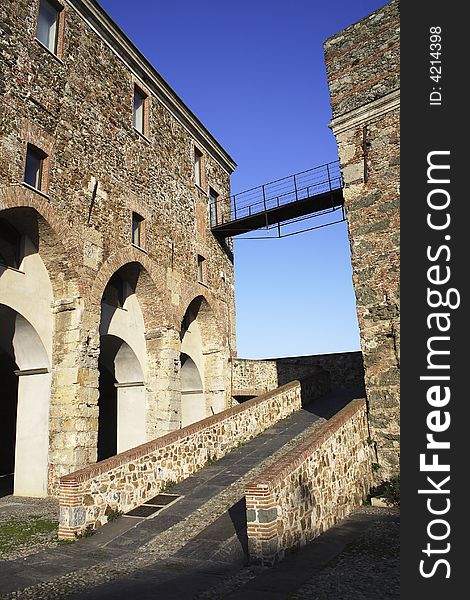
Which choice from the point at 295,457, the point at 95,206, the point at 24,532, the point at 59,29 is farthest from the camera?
the point at 95,206

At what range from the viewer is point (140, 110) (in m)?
14.8

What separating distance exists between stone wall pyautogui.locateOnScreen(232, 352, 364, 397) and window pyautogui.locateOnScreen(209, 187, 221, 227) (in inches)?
217

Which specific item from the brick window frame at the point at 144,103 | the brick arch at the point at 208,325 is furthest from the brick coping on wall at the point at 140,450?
the brick window frame at the point at 144,103

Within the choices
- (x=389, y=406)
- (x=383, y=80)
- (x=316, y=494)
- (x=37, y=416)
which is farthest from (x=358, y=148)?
(x=37, y=416)

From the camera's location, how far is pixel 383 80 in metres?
9.51

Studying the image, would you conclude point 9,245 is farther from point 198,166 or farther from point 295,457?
point 198,166

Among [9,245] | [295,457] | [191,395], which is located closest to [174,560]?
[295,457]

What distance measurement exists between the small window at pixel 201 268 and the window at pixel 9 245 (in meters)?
7.29

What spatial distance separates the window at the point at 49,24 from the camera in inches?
438

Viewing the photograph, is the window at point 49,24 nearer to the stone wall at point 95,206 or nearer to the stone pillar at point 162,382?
the stone wall at point 95,206

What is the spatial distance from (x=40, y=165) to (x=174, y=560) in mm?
8714

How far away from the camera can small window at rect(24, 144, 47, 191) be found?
10.3m

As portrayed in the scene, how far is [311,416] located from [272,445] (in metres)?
2.98

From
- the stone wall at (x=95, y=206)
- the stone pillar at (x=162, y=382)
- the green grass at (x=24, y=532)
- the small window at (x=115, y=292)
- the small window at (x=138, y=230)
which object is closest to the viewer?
the green grass at (x=24, y=532)
